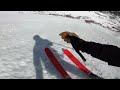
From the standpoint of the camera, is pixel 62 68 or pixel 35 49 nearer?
pixel 62 68

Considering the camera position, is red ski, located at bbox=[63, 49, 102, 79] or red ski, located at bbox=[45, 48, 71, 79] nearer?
red ski, located at bbox=[45, 48, 71, 79]

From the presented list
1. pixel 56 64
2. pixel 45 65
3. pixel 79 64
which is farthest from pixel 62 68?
pixel 79 64

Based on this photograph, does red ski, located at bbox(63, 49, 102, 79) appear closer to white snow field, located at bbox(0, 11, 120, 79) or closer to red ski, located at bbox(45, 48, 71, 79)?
white snow field, located at bbox(0, 11, 120, 79)

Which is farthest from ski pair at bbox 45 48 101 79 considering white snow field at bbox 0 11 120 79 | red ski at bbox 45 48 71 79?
white snow field at bbox 0 11 120 79

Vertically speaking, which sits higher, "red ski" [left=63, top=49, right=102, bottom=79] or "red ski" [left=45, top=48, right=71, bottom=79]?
"red ski" [left=45, top=48, right=71, bottom=79]

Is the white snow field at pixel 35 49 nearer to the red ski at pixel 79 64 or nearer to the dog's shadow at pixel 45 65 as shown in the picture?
the dog's shadow at pixel 45 65

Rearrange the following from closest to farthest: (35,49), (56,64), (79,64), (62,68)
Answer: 1. (62,68)
2. (56,64)
3. (79,64)
4. (35,49)

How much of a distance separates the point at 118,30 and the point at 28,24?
619 cm

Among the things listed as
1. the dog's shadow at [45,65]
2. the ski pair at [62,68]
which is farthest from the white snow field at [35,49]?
Answer: the ski pair at [62,68]

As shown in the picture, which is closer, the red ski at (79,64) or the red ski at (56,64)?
the red ski at (56,64)

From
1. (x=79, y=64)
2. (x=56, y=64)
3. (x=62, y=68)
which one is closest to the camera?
(x=62, y=68)

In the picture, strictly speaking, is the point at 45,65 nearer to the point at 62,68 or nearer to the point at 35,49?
the point at 62,68
